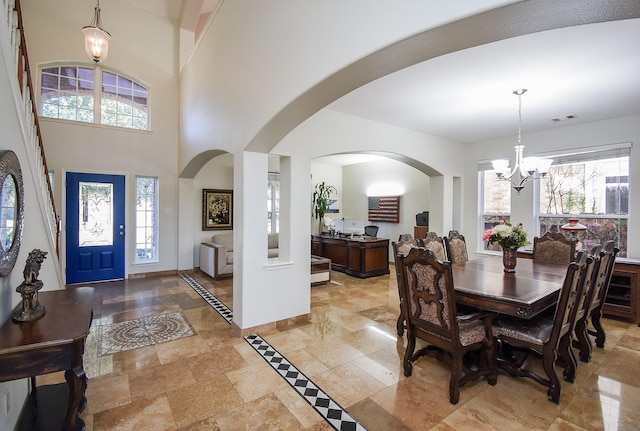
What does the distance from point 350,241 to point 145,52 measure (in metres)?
5.52

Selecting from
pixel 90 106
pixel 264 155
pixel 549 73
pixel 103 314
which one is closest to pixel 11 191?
pixel 264 155

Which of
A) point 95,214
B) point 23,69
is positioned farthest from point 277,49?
point 95,214

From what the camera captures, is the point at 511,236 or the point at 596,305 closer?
the point at 596,305

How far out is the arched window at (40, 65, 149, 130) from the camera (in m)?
5.45

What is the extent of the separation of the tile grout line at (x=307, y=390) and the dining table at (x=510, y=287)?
4.24 ft

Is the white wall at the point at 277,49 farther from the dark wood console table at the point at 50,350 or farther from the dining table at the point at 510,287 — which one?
the dark wood console table at the point at 50,350

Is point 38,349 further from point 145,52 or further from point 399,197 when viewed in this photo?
point 399,197

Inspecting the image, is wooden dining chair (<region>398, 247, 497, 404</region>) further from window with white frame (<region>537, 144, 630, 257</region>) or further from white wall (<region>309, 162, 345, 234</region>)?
white wall (<region>309, 162, 345, 234</region>)

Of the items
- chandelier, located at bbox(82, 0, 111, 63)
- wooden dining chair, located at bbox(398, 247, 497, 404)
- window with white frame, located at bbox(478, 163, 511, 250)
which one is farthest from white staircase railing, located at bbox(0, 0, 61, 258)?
window with white frame, located at bbox(478, 163, 511, 250)

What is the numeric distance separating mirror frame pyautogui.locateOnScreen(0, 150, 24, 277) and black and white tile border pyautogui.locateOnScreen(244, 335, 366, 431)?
6.60ft

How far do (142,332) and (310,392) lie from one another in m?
2.25

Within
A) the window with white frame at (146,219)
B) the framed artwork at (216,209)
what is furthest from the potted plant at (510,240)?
the window with white frame at (146,219)

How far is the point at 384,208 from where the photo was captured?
7.90 meters

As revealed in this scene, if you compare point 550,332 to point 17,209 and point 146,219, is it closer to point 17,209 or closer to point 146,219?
point 17,209
